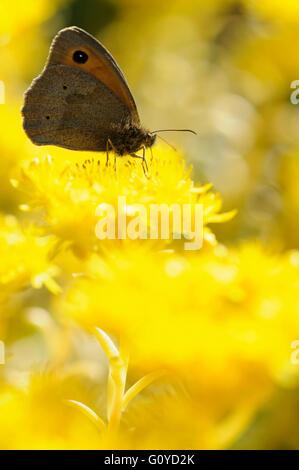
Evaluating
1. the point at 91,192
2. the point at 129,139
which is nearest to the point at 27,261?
the point at 91,192

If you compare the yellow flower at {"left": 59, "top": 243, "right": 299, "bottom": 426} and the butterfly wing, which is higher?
the butterfly wing

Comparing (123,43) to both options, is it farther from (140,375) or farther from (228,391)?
(228,391)

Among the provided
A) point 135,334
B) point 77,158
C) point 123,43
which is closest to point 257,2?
point 123,43

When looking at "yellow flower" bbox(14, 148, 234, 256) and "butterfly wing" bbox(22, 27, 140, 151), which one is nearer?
"yellow flower" bbox(14, 148, 234, 256)

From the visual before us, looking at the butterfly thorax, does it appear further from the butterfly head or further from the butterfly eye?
the butterfly eye

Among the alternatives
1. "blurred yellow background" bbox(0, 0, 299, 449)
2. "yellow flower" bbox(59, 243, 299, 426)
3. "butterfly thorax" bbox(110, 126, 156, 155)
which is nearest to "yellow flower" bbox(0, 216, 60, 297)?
"blurred yellow background" bbox(0, 0, 299, 449)

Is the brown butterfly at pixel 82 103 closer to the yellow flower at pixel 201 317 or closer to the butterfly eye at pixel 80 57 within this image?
the butterfly eye at pixel 80 57

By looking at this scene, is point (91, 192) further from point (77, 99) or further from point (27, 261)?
point (77, 99)
